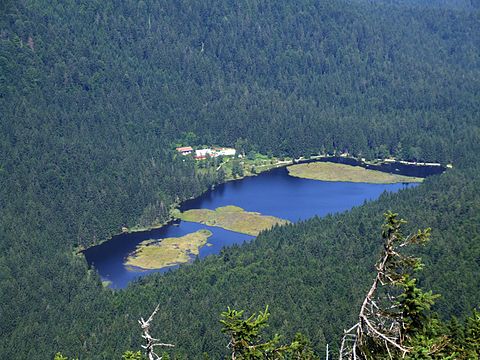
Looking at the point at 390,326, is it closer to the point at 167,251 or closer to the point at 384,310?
the point at 384,310

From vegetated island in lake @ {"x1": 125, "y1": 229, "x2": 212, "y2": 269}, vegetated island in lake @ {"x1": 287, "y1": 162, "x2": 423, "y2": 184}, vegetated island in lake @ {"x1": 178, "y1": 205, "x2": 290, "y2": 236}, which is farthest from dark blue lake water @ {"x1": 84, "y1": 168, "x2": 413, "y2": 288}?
vegetated island in lake @ {"x1": 287, "y1": 162, "x2": 423, "y2": 184}

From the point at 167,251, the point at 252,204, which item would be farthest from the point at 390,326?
the point at 252,204

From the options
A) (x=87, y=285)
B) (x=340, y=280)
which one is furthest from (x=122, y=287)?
(x=340, y=280)

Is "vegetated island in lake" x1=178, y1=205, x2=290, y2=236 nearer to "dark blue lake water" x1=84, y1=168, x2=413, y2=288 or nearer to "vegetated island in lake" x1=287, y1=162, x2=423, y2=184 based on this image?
"dark blue lake water" x1=84, y1=168, x2=413, y2=288

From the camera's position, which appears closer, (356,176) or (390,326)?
(390,326)

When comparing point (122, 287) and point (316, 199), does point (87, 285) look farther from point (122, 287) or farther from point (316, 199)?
point (316, 199)

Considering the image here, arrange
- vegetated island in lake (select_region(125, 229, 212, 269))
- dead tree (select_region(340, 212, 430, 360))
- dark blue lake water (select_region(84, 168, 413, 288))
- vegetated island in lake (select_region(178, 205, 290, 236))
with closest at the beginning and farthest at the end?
dead tree (select_region(340, 212, 430, 360)), vegetated island in lake (select_region(125, 229, 212, 269)), dark blue lake water (select_region(84, 168, 413, 288)), vegetated island in lake (select_region(178, 205, 290, 236))
